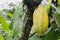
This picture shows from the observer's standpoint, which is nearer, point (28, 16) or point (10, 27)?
point (28, 16)

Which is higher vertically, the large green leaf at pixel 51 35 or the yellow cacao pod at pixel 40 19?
the yellow cacao pod at pixel 40 19

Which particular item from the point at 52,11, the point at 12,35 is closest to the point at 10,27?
the point at 12,35

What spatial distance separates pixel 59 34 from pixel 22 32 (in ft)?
0.44

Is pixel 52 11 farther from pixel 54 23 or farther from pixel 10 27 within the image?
pixel 10 27

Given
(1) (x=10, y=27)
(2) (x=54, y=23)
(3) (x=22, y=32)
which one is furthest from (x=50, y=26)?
(1) (x=10, y=27)

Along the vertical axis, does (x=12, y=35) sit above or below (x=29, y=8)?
below

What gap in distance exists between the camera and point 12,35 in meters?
0.85

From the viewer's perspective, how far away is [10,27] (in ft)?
2.92

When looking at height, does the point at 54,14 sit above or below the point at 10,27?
above

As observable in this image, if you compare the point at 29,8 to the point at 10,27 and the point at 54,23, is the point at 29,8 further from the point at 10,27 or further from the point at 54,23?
the point at 10,27

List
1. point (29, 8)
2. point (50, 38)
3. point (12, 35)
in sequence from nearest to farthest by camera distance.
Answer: point (29, 8) < point (50, 38) < point (12, 35)

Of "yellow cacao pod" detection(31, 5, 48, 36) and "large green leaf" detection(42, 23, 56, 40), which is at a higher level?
"yellow cacao pod" detection(31, 5, 48, 36)

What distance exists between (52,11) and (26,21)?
0.57ft

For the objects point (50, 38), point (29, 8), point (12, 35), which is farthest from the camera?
point (12, 35)
